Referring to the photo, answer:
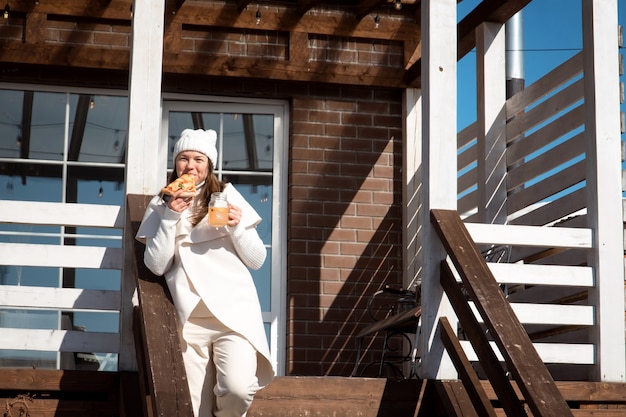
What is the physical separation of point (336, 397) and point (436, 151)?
1.33 metres

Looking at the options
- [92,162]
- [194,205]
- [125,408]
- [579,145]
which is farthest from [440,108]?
[92,162]

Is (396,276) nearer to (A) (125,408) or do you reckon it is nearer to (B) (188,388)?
(A) (125,408)

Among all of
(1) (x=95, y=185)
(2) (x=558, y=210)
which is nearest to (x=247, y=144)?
(1) (x=95, y=185)

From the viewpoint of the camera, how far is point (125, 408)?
4328 millimetres

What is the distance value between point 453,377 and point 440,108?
1306mm

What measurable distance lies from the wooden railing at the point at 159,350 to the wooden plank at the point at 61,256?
64 centimetres

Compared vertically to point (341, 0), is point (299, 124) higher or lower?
lower

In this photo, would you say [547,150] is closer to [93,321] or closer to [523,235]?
[523,235]

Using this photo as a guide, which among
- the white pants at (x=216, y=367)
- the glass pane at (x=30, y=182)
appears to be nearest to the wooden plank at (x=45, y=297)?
the white pants at (x=216, y=367)

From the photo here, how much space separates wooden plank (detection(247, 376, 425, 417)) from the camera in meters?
4.49

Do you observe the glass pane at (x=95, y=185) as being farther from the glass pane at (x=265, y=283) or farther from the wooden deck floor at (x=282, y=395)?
the wooden deck floor at (x=282, y=395)

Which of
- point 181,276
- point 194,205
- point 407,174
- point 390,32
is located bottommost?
point 181,276

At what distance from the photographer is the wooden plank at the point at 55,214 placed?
482 cm

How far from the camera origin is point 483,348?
447cm
